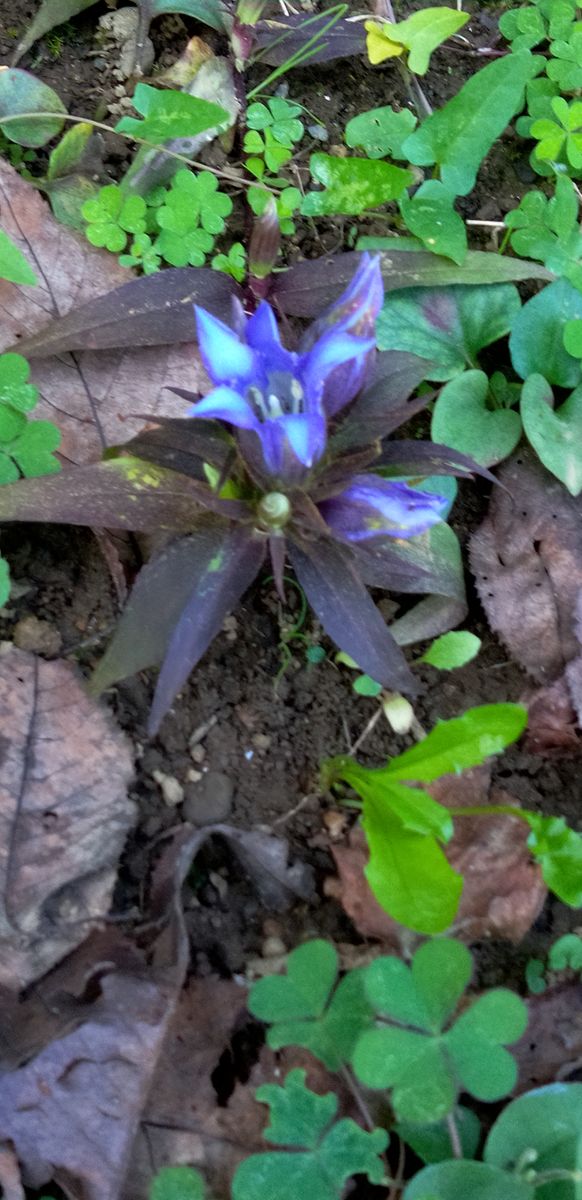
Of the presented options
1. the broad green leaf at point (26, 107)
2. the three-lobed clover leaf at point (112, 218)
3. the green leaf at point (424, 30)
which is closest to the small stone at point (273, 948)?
the three-lobed clover leaf at point (112, 218)

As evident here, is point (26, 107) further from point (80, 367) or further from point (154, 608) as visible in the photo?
point (154, 608)

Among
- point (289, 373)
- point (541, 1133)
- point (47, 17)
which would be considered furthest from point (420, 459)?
point (47, 17)

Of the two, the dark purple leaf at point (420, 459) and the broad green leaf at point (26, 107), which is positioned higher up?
the broad green leaf at point (26, 107)

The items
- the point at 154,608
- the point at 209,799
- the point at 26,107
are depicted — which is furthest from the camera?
the point at 26,107

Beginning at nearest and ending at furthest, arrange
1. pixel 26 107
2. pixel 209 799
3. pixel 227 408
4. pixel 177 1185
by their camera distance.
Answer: pixel 227 408
pixel 177 1185
pixel 209 799
pixel 26 107

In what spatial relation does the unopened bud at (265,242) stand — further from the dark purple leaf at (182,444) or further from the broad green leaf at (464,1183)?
the broad green leaf at (464,1183)

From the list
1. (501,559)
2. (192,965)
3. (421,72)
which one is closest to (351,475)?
(501,559)
